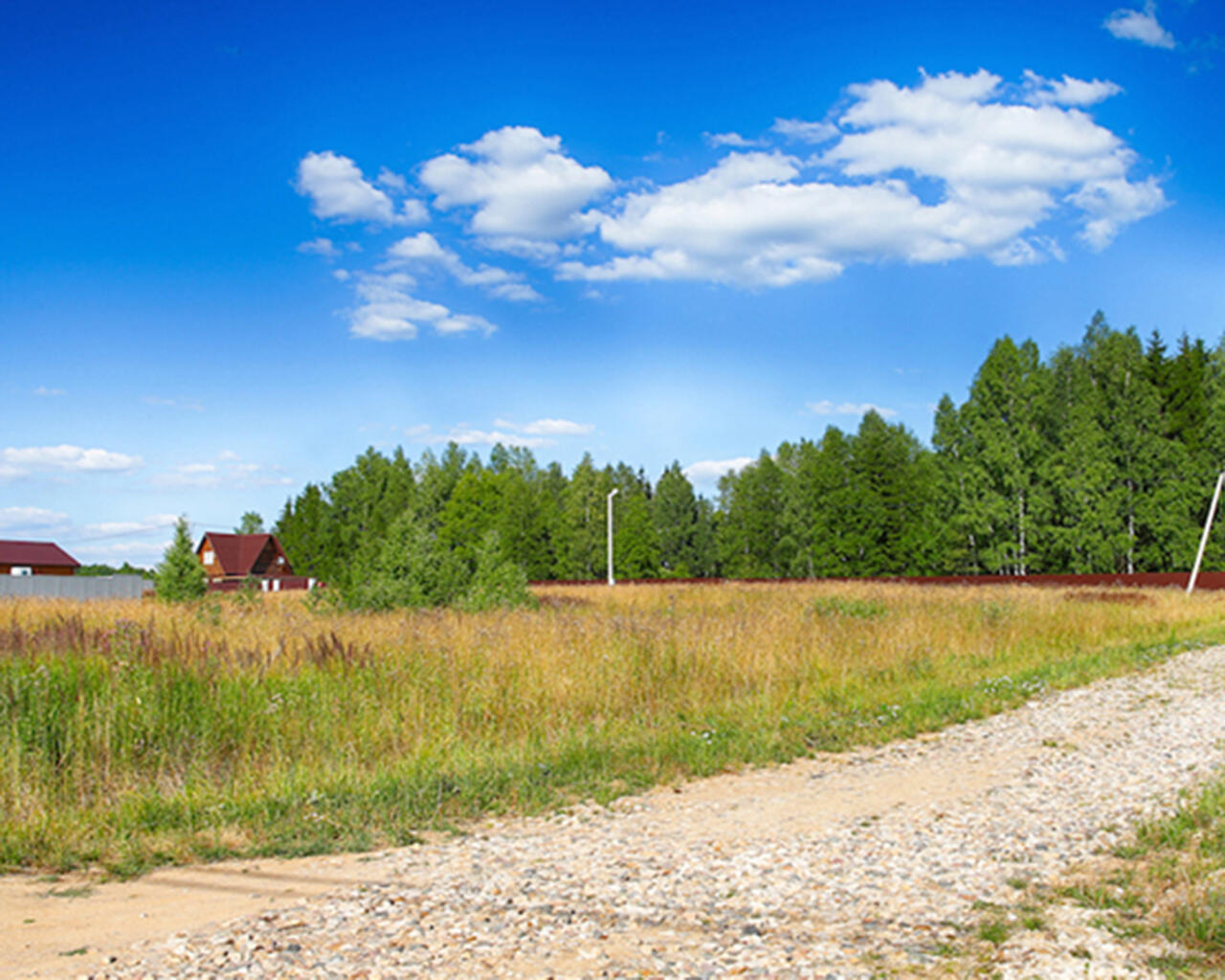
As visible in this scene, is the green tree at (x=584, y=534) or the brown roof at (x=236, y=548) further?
the brown roof at (x=236, y=548)

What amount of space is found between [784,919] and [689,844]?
1360 millimetres

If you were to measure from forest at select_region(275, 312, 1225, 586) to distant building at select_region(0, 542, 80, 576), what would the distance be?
18.0 m

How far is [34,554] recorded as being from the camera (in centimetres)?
6075

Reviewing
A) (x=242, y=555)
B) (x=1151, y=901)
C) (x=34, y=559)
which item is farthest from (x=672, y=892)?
(x=242, y=555)

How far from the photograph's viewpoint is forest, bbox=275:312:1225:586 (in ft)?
133

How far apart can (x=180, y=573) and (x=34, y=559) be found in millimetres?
47018

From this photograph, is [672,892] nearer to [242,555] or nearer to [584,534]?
[584,534]

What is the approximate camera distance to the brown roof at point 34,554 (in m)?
58.7

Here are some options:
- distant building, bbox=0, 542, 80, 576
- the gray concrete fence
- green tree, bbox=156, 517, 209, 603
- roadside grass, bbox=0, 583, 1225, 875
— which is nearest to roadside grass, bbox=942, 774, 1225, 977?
roadside grass, bbox=0, 583, 1225, 875

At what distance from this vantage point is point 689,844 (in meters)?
5.41

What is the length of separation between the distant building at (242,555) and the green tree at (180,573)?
170 ft

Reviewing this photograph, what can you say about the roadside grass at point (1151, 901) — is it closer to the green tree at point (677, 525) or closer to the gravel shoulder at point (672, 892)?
the gravel shoulder at point (672, 892)

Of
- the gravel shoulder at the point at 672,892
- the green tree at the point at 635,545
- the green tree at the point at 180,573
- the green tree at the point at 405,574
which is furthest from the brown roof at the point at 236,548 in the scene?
the gravel shoulder at the point at 672,892

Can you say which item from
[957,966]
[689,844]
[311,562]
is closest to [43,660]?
[689,844]
